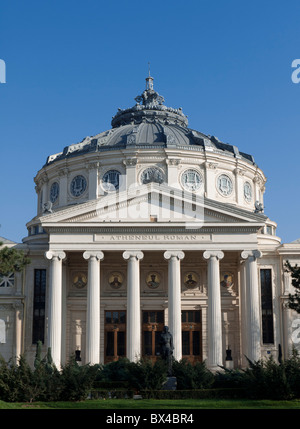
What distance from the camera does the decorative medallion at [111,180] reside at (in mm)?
61656

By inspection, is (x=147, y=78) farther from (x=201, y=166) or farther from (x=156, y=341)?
(x=156, y=341)

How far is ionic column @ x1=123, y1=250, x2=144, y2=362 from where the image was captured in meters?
48.8

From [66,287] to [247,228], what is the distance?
52.9 feet

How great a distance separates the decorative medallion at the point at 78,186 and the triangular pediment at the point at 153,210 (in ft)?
42.1

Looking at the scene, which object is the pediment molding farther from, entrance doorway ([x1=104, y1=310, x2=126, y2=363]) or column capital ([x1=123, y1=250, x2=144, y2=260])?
entrance doorway ([x1=104, y1=310, x2=126, y2=363])

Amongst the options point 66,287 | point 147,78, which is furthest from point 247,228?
point 147,78

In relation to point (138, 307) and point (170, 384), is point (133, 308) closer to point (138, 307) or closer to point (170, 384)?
point (138, 307)

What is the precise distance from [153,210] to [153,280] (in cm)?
790

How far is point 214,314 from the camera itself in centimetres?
4959

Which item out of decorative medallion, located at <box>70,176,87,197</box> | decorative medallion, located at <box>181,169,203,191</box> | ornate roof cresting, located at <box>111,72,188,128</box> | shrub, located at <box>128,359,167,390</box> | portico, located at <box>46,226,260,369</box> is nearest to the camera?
shrub, located at <box>128,359,167,390</box>

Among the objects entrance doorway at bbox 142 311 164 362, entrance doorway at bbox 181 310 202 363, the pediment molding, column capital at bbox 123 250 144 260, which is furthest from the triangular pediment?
entrance doorway at bbox 142 311 164 362

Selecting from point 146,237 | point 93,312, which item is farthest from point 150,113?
point 93,312

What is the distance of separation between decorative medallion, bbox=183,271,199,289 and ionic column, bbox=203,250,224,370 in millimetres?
5493

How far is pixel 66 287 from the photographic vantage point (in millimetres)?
55469
